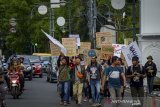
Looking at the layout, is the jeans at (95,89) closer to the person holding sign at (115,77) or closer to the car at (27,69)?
the person holding sign at (115,77)

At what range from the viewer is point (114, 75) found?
19297mm

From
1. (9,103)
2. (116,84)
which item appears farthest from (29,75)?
(116,84)

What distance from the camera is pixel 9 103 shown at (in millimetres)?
24203

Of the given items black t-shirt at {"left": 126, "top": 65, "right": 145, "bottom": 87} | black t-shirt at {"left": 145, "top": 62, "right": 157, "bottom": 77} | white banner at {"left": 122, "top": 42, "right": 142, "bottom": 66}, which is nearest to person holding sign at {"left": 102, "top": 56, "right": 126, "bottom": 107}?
black t-shirt at {"left": 126, "top": 65, "right": 145, "bottom": 87}

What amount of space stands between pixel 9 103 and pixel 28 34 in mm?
59087

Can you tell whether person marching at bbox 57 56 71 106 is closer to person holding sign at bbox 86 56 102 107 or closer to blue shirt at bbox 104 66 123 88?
person holding sign at bbox 86 56 102 107

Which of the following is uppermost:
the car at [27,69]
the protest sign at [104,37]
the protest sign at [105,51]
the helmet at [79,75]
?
the protest sign at [104,37]

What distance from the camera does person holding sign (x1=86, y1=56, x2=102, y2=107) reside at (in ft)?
73.5

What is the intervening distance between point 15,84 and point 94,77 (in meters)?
5.15

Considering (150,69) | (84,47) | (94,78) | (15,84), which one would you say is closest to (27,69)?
(84,47)

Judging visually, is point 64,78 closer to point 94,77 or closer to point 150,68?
point 94,77

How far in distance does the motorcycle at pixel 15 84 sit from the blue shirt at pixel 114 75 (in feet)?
25.7

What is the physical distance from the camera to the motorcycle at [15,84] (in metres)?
26.5

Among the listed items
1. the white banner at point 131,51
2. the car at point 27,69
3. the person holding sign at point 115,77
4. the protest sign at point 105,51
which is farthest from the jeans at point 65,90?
the car at point 27,69
